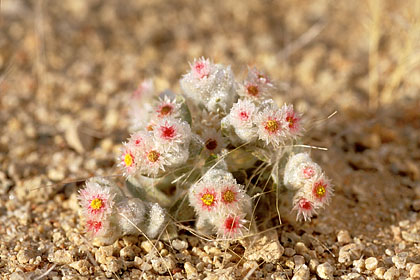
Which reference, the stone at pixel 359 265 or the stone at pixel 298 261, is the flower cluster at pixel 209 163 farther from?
the stone at pixel 359 265

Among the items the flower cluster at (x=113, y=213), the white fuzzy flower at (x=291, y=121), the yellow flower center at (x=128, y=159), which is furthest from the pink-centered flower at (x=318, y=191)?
the yellow flower center at (x=128, y=159)

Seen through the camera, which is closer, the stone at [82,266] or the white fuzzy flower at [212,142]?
the stone at [82,266]

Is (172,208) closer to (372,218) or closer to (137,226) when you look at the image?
(137,226)

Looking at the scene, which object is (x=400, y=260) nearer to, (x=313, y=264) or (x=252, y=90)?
(x=313, y=264)

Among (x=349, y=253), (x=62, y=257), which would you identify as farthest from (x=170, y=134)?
(x=349, y=253)

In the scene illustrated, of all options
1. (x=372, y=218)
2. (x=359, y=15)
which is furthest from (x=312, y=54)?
(x=372, y=218)

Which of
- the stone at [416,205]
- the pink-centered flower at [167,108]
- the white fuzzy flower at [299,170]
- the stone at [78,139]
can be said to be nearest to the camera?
the white fuzzy flower at [299,170]
